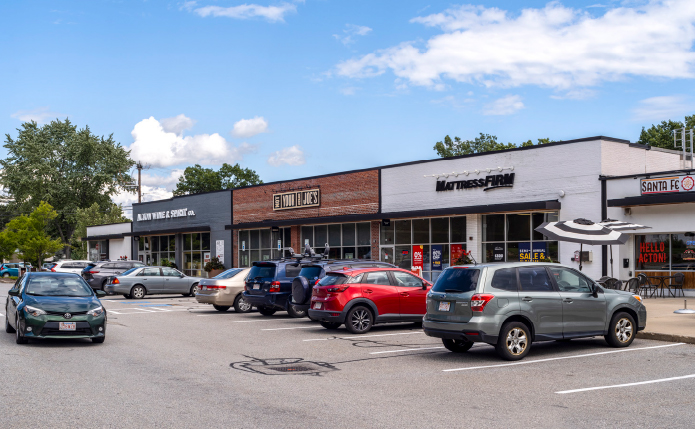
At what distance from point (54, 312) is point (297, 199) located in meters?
24.7

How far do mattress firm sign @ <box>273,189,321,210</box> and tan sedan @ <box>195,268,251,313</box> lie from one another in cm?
1393

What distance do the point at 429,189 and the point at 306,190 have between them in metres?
8.96

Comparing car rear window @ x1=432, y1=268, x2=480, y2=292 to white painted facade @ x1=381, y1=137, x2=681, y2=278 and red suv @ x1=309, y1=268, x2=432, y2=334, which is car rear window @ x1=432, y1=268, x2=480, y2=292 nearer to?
red suv @ x1=309, y1=268, x2=432, y2=334

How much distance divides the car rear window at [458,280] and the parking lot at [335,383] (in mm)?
1218

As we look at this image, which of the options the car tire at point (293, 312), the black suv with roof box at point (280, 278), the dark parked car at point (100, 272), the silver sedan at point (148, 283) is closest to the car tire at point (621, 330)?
the black suv with roof box at point (280, 278)

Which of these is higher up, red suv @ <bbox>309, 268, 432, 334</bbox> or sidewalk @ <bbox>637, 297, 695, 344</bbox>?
red suv @ <bbox>309, 268, 432, 334</bbox>

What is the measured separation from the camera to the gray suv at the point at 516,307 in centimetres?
1106

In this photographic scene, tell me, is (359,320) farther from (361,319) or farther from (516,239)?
(516,239)

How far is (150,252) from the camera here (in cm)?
5184

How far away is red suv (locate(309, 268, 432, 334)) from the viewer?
1522 centimetres

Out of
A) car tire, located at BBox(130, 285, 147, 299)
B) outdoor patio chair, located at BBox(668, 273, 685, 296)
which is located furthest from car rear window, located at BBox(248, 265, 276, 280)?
outdoor patio chair, located at BBox(668, 273, 685, 296)

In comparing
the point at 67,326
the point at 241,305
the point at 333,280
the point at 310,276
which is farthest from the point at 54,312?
the point at 241,305

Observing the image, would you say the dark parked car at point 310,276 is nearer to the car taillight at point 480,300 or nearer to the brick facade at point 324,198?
the car taillight at point 480,300

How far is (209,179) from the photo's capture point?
9525 centimetres
